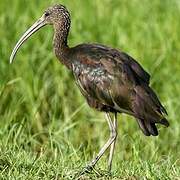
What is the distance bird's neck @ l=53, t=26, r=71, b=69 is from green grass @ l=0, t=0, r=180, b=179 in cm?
74

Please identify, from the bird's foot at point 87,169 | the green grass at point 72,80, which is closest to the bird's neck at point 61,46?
the green grass at point 72,80

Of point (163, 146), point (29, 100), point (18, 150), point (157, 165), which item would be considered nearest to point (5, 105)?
point (29, 100)

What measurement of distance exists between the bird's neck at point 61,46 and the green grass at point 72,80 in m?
0.74

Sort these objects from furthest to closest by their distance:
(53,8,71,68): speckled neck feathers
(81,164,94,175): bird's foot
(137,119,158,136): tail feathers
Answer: (53,8,71,68): speckled neck feathers, (137,119,158,136): tail feathers, (81,164,94,175): bird's foot

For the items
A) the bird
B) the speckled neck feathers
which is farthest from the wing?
the speckled neck feathers

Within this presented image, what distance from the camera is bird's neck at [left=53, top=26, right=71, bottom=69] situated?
7152mm

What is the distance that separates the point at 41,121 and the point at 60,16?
200cm

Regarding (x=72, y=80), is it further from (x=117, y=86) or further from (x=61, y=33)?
(x=117, y=86)

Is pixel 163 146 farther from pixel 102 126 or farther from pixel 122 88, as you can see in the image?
pixel 122 88

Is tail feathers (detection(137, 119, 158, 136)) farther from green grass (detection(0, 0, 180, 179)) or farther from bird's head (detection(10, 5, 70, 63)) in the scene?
bird's head (detection(10, 5, 70, 63))

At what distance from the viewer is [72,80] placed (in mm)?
9664

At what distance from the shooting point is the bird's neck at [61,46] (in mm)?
7152

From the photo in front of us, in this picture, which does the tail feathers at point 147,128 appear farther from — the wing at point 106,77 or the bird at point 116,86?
the wing at point 106,77

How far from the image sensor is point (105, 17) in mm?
10539
